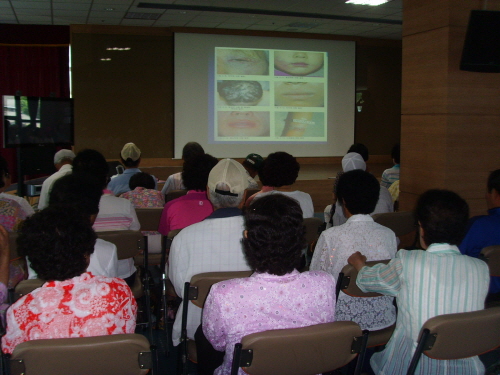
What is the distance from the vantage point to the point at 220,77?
927cm

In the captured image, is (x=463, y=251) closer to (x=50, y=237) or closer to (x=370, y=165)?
(x=50, y=237)

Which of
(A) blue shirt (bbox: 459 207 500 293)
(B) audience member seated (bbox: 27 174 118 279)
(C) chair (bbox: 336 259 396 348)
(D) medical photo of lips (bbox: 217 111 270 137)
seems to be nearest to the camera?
(C) chair (bbox: 336 259 396 348)

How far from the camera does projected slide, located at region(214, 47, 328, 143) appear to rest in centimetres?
931

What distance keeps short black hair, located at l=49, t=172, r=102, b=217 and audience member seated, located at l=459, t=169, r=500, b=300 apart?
6.10 ft

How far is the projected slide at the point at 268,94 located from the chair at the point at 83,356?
8.30m

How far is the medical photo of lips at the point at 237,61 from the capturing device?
9258 mm

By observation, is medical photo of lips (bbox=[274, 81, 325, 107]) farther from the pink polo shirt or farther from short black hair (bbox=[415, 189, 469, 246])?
short black hair (bbox=[415, 189, 469, 246])

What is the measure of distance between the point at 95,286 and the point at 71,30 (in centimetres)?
825

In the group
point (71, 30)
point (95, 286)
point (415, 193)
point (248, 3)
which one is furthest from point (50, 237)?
point (71, 30)

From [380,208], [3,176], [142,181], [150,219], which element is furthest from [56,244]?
[380,208]

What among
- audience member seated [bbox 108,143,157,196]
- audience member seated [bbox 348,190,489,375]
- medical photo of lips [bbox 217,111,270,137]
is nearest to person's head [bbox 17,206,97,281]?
audience member seated [bbox 348,190,489,375]

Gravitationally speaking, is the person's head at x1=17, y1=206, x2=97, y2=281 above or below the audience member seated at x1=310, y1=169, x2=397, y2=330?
above

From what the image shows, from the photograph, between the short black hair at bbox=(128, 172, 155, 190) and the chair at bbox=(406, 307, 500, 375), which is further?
the short black hair at bbox=(128, 172, 155, 190)

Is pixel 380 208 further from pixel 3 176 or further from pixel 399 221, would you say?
pixel 3 176
